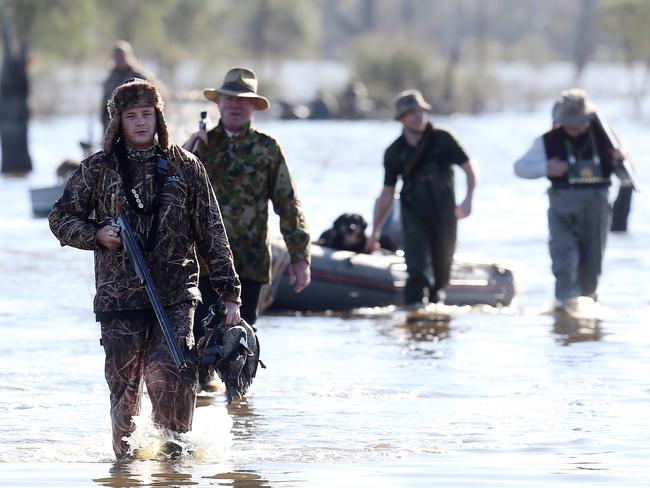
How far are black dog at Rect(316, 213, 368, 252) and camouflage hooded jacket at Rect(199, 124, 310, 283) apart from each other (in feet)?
18.1

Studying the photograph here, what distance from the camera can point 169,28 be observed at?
76.4m

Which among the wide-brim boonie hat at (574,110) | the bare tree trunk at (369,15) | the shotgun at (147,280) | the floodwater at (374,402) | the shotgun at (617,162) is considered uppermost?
the bare tree trunk at (369,15)

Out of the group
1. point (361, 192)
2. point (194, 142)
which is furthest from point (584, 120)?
point (361, 192)

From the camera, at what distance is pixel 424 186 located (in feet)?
42.7

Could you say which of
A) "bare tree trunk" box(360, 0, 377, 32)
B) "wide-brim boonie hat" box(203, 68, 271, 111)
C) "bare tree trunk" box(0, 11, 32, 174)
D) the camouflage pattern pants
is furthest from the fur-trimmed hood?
"bare tree trunk" box(360, 0, 377, 32)

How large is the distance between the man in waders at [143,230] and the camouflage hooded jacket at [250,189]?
186 cm

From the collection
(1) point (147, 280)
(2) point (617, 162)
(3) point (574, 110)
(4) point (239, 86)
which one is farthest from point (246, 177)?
(2) point (617, 162)

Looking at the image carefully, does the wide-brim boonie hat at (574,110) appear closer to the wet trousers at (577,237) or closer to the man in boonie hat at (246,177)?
the wet trousers at (577,237)

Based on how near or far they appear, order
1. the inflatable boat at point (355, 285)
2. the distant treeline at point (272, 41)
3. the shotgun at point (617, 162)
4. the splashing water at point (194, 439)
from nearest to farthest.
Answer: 1. the splashing water at point (194, 439)
2. the shotgun at point (617, 162)
3. the inflatable boat at point (355, 285)
4. the distant treeline at point (272, 41)

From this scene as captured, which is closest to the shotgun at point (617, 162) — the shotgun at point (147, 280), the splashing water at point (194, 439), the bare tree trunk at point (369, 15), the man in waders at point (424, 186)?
the man in waders at point (424, 186)

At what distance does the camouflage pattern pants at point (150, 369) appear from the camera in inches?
288

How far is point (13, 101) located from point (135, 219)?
27.5 m

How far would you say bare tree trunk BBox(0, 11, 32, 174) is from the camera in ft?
112

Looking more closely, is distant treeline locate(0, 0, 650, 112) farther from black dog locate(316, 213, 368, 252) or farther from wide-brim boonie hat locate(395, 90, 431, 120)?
wide-brim boonie hat locate(395, 90, 431, 120)
